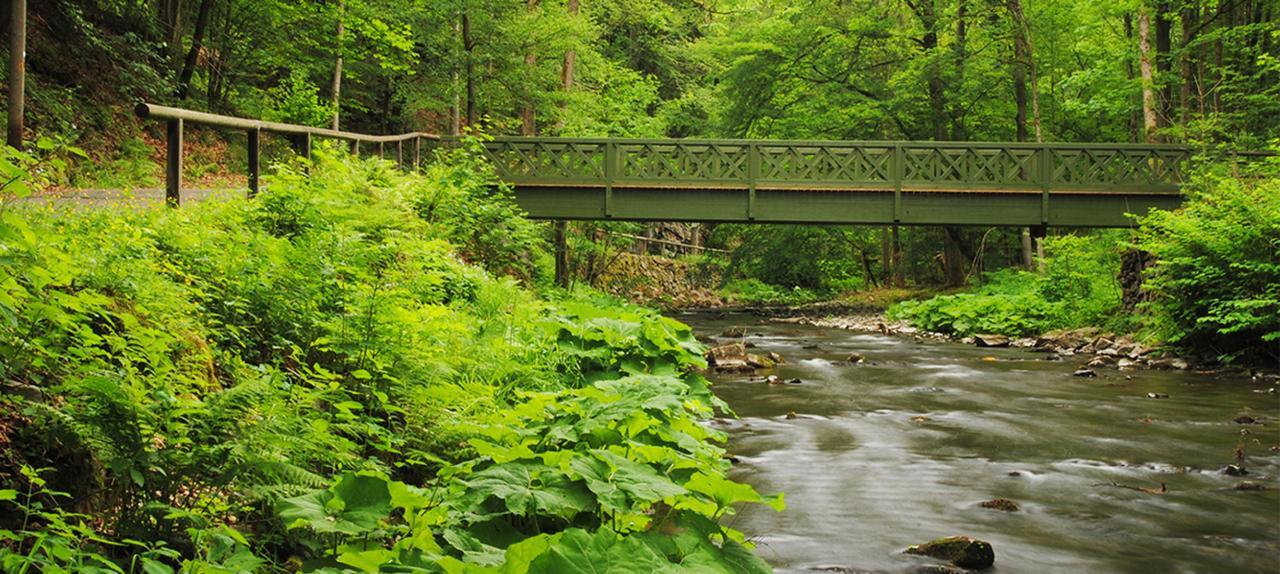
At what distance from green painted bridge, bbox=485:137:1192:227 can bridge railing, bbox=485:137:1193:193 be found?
2cm

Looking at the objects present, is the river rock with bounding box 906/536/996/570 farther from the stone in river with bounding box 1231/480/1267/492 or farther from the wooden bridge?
the wooden bridge

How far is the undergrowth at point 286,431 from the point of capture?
323 cm

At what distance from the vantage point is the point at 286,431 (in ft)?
13.0

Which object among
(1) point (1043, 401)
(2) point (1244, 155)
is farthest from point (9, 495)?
(2) point (1244, 155)

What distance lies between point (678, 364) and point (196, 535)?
6156 millimetres

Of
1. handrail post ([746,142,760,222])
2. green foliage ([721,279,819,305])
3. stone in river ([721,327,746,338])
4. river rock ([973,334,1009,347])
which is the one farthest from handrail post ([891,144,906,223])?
green foliage ([721,279,819,305])

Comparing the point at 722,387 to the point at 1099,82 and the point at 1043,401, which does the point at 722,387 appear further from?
the point at 1099,82

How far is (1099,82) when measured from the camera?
2188 cm

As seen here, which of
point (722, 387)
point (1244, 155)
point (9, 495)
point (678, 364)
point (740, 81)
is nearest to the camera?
point (9, 495)

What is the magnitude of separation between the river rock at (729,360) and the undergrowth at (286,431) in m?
7.22

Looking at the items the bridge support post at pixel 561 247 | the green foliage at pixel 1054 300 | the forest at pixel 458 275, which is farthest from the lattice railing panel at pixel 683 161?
the green foliage at pixel 1054 300

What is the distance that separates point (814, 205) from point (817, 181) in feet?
1.53

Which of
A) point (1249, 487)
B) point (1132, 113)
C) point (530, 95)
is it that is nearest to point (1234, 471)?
point (1249, 487)

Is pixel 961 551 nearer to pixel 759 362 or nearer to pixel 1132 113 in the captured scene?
pixel 759 362
